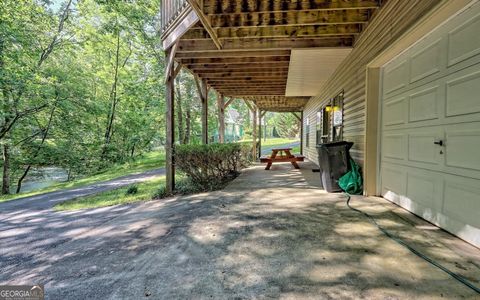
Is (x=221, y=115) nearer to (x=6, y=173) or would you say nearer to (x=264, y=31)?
(x=264, y=31)

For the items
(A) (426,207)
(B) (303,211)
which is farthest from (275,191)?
(A) (426,207)

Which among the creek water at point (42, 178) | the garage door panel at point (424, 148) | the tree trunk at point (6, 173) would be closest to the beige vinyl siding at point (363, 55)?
the garage door panel at point (424, 148)

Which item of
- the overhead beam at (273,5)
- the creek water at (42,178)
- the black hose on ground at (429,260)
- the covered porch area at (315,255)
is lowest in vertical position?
the creek water at (42,178)

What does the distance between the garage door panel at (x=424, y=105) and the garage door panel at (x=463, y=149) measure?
36 centimetres

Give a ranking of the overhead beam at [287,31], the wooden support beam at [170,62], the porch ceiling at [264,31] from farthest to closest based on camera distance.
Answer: the wooden support beam at [170,62], the overhead beam at [287,31], the porch ceiling at [264,31]

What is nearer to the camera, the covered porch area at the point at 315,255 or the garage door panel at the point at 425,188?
the covered porch area at the point at 315,255

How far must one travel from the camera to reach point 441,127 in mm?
2537

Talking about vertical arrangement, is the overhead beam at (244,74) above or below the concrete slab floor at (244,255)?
above

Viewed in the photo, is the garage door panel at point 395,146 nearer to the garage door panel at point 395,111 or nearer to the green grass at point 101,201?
the garage door panel at point 395,111

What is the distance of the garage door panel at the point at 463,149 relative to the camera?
6.88ft

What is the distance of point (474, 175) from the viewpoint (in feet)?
6.91

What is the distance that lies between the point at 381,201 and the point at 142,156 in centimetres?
1563

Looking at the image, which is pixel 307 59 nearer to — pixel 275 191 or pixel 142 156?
pixel 275 191

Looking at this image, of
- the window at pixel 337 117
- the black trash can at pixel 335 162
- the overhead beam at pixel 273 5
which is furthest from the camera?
the window at pixel 337 117
